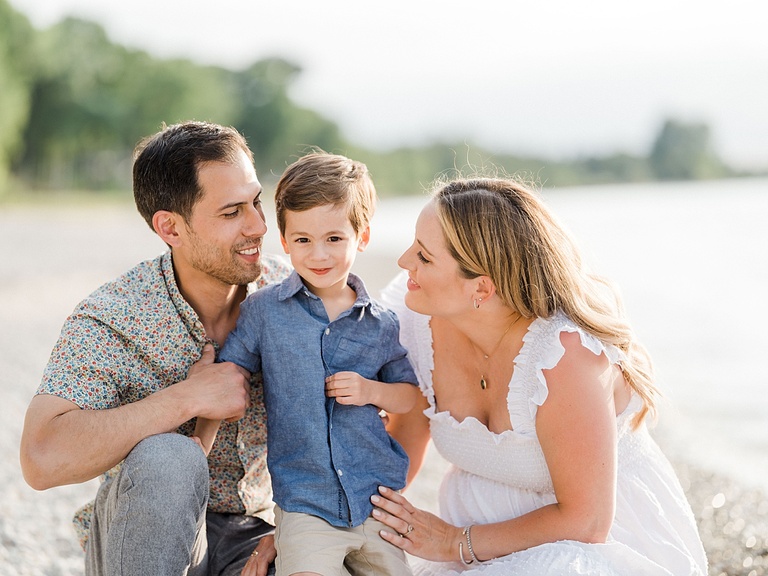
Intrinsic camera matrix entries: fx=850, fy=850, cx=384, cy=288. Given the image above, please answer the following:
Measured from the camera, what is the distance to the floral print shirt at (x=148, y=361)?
A: 2.65 metres

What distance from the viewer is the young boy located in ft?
8.64

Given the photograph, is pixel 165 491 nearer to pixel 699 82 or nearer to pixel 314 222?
pixel 314 222

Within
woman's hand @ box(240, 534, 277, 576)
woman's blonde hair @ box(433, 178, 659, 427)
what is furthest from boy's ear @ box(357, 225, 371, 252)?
woman's hand @ box(240, 534, 277, 576)

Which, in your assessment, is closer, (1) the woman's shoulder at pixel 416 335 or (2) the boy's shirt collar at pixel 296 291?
(2) the boy's shirt collar at pixel 296 291

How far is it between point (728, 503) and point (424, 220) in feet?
13.1

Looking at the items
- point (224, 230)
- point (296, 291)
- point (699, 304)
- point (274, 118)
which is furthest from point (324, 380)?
point (274, 118)

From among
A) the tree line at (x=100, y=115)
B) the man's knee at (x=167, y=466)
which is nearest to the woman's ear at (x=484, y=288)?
the man's knee at (x=167, y=466)

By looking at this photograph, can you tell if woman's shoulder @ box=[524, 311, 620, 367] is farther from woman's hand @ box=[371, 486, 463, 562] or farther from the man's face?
the man's face

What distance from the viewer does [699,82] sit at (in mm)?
69000

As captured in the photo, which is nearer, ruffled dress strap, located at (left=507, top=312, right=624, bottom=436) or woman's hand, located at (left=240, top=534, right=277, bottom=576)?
ruffled dress strap, located at (left=507, top=312, right=624, bottom=436)

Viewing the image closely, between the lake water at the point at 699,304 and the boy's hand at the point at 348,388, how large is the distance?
865 millimetres

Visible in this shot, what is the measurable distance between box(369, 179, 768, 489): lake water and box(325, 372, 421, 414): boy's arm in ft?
2.64

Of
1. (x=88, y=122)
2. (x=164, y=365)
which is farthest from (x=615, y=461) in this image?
(x=88, y=122)

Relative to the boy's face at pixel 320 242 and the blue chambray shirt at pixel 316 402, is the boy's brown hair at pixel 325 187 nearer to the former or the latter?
the boy's face at pixel 320 242
